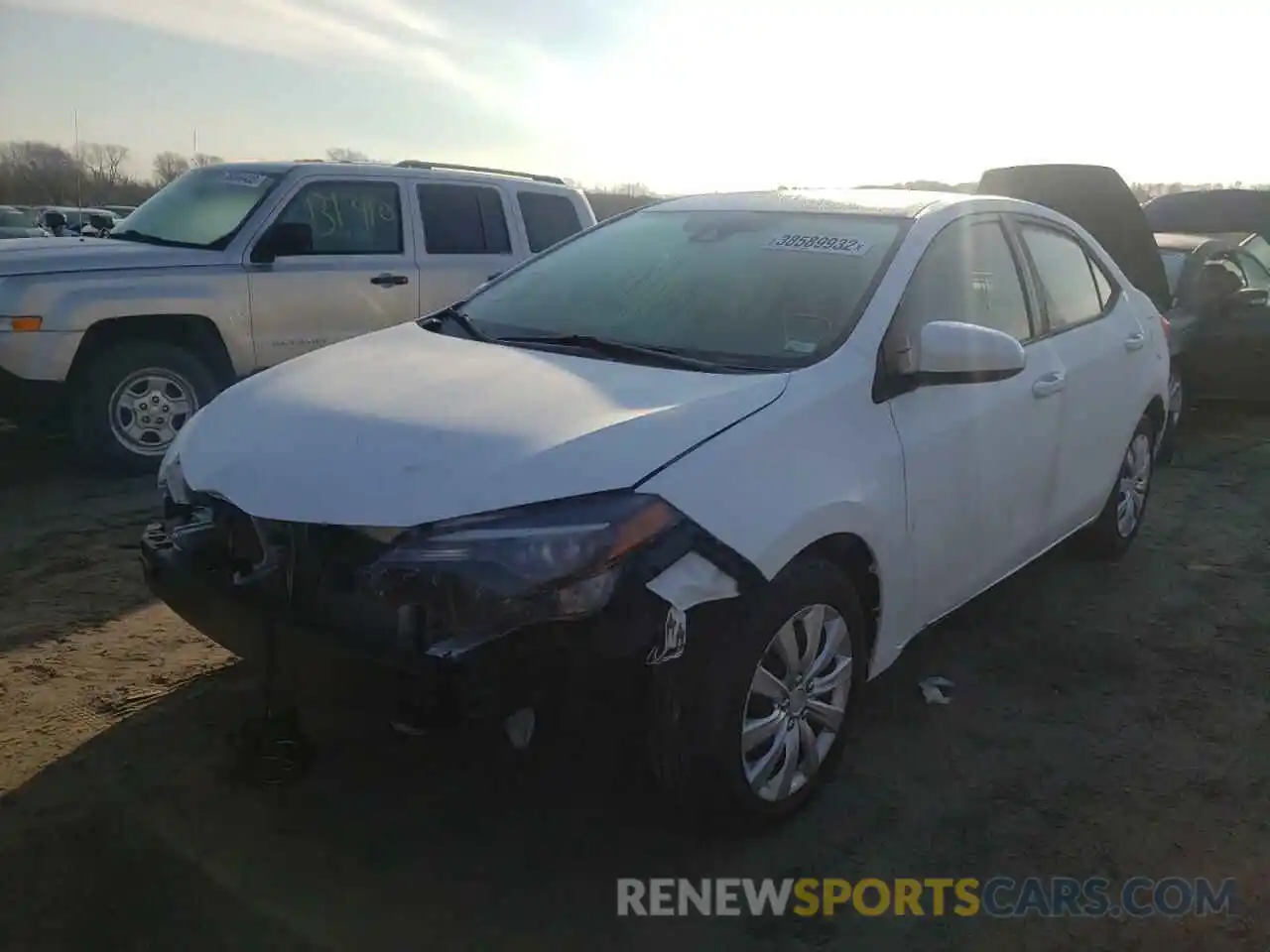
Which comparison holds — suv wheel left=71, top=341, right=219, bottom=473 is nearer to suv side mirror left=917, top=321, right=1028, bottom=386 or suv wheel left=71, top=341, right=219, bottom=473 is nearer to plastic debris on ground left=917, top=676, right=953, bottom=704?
plastic debris on ground left=917, top=676, right=953, bottom=704

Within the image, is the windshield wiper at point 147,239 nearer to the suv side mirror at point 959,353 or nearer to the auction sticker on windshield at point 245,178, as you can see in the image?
the auction sticker on windshield at point 245,178

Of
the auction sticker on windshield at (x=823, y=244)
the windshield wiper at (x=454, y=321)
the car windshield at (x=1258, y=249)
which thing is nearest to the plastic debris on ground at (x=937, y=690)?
the auction sticker on windshield at (x=823, y=244)

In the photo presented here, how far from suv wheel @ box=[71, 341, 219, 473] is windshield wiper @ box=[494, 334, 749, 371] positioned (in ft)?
11.8

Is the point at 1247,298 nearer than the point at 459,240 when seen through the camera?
No

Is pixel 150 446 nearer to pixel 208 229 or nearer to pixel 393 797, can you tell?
pixel 208 229

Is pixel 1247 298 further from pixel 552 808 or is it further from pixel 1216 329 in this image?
pixel 552 808

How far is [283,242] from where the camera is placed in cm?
677

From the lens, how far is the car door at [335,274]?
267 inches

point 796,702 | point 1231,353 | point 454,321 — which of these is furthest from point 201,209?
point 1231,353

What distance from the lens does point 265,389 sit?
3111mm

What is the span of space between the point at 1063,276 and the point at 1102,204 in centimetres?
446

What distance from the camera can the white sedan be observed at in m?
2.40

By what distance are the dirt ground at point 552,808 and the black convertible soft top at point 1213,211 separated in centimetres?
850

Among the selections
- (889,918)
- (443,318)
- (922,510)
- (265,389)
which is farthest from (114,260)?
(889,918)
